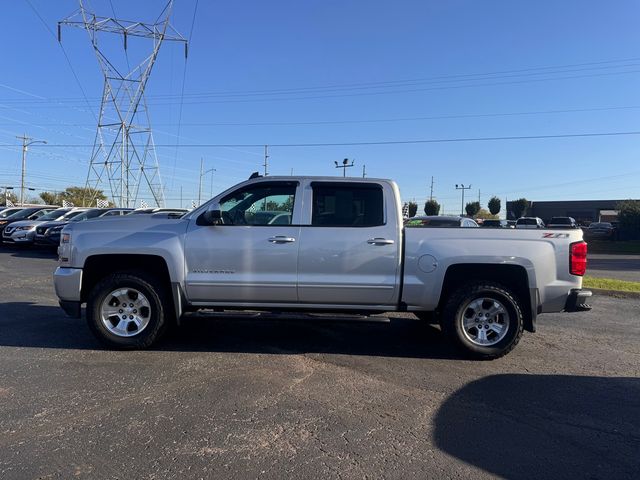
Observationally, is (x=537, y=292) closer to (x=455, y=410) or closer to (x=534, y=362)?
(x=534, y=362)

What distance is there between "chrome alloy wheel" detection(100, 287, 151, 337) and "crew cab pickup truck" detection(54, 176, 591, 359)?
0.04 ft

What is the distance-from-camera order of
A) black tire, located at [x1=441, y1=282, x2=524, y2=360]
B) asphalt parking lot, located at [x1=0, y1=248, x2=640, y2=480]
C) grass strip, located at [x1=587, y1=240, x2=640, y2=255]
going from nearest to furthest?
1. asphalt parking lot, located at [x1=0, y1=248, x2=640, y2=480]
2. black tire, located at [x1=441, y1=282, x2=524, y2=360]
3. grass strip, located at [x1=587, y1=240, x2=640, y2=255]

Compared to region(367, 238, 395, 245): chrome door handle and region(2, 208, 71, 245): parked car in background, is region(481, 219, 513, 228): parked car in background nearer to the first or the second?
region(367, 238, 395, 245): chrome door handle

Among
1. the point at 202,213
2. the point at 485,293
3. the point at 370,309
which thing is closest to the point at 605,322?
Result: the point at 485,293

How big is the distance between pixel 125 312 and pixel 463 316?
156 inches

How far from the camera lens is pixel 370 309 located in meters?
5.79

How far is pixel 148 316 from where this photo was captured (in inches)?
226

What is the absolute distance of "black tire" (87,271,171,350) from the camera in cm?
566

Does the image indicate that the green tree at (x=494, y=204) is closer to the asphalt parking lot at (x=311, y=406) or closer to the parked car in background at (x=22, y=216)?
the parked car in background at (x=22, y=216)

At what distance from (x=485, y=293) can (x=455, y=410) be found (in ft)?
5.85

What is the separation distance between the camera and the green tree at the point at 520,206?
66188 mm

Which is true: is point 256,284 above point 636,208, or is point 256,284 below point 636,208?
below

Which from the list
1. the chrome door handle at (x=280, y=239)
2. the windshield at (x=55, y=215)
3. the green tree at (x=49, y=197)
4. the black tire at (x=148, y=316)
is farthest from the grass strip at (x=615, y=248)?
the green tree at (x=49, y=197)

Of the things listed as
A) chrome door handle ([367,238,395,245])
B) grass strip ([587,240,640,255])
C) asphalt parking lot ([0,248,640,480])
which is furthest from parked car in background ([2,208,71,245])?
grass strip ([587,240,640,255])
